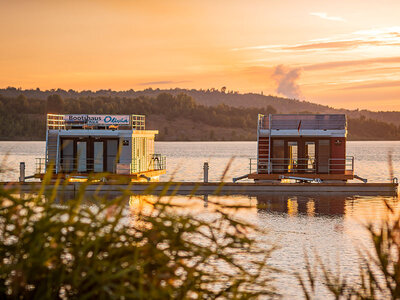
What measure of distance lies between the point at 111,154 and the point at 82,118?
3337mm

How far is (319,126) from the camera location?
124ft

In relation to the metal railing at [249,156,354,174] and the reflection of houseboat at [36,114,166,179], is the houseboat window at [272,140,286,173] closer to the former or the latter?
the metal railing at [249,156,354,174]

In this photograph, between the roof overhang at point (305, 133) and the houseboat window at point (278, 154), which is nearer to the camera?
the roof overhang at point (305, 133)

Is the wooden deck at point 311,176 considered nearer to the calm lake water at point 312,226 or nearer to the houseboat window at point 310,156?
the houseboat window at point 310,156

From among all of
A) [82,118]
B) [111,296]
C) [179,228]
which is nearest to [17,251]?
[111,296]

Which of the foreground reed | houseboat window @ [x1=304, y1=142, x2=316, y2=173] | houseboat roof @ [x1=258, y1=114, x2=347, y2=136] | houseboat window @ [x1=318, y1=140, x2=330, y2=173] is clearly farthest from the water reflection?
the foreground reed

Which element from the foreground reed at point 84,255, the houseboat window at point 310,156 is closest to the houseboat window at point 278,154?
the houseboat window at point 310,156

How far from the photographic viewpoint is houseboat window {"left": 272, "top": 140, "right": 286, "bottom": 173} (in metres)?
37.2

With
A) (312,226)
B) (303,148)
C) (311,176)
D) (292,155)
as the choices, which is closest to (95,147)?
(292,155)

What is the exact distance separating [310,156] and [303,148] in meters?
0.71

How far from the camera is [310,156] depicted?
3747 cm

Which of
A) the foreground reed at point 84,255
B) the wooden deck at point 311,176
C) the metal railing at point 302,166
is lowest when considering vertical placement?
the wooden deck at point 311,176

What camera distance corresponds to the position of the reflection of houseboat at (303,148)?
121ft

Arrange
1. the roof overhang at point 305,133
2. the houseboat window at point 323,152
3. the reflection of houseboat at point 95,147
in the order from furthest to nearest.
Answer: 1. the reflection of houseboat at point 95,147
2. the houseboat window at point 323,152
3. the roof overhang at point 305,133
